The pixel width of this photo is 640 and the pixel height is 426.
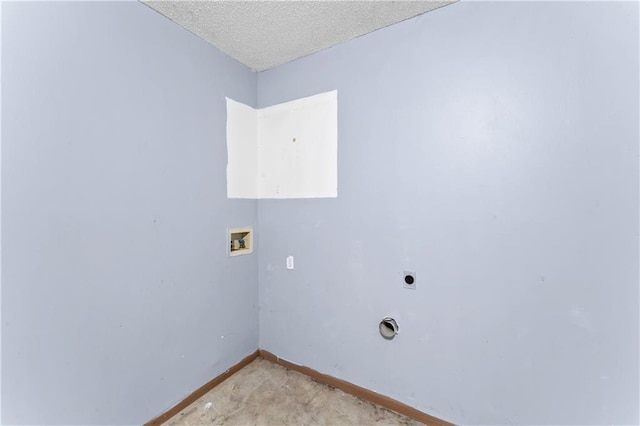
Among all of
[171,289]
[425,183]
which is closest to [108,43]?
[171,289]

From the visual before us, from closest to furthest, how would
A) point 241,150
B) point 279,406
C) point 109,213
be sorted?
point 109,213, point 279,406, point 241,150

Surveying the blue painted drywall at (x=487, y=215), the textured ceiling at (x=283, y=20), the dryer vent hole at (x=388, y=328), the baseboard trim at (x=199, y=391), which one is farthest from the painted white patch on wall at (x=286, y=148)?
the baseboard trim at (x=199, y=391)

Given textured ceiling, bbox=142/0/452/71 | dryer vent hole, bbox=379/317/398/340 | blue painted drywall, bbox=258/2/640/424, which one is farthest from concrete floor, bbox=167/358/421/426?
textured ceiling, bbox=142/0/452/71

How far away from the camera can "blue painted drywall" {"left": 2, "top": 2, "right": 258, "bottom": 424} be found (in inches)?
39.7

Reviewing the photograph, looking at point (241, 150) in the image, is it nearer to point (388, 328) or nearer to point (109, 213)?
point (109, 213)

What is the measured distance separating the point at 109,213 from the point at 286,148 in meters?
1.13

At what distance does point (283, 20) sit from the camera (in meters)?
1.46

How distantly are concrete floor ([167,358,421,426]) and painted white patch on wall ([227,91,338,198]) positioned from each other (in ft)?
4.24

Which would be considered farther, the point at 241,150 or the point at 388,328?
the point at 241,150

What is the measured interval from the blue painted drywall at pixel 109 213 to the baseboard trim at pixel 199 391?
0.04 metres

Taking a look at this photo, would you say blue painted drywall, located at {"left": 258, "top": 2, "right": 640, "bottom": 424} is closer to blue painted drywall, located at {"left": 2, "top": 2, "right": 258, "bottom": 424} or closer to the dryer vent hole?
the dryer vent hole

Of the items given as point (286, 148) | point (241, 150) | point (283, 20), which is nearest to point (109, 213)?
point (241, 150)

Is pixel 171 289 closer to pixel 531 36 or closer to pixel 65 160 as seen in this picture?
pixel 65 160

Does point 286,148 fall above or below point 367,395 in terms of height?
above
